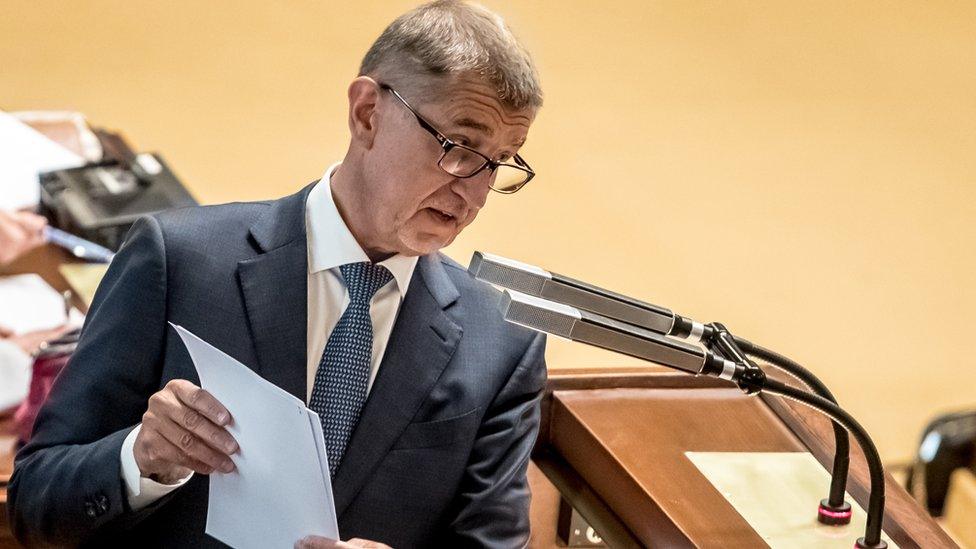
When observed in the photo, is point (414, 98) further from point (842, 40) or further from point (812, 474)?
point (842, 40)

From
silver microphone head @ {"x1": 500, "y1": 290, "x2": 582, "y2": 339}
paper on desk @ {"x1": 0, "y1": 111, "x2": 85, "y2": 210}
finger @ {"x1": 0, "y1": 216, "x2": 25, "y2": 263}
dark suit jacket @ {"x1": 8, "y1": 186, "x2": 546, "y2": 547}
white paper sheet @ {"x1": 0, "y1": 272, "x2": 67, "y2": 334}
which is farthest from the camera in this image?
paper on desk @ {"x1": 0, "y1": 111, "x2": 85, "y2": 210}

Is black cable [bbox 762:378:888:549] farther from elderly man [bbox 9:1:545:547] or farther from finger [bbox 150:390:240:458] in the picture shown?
finger [bbox 150:390:240:458]

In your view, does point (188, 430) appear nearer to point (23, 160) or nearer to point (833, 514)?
point (833, 514)

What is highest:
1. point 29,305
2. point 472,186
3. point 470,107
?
point 470,107

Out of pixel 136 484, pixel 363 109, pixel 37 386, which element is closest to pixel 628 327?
pixel 363 109

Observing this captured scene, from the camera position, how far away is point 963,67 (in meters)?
7.11

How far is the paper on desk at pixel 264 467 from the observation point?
1.65m

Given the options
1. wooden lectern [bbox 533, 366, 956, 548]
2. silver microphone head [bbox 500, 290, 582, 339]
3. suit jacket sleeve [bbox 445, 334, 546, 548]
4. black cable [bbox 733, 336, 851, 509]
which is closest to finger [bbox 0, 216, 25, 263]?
Result: wooden lectern [bbox 533, 366, 956, 548]

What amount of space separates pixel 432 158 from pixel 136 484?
0.59 meters

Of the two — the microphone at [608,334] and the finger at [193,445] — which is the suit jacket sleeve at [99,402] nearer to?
the finger at [193,445]

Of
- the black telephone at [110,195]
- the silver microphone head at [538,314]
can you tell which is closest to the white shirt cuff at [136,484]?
the silver microphone head at [538,314]

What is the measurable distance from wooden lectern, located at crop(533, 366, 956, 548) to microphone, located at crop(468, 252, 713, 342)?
0.50 metres

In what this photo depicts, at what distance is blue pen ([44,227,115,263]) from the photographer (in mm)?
3541

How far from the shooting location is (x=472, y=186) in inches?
74.4
